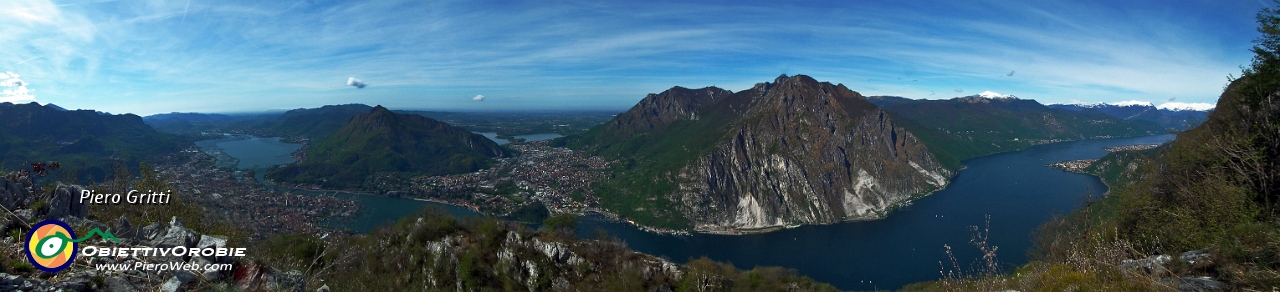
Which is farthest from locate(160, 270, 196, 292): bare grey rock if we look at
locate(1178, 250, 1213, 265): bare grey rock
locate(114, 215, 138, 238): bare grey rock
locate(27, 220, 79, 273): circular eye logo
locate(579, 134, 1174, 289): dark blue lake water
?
locate(579, 134, 1174, 289): dark blue lake water

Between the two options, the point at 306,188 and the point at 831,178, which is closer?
the point at 306,188

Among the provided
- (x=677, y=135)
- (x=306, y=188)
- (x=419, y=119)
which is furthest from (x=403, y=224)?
(x=419, y=119)

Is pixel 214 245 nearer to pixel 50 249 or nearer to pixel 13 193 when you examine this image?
pixel 50 249

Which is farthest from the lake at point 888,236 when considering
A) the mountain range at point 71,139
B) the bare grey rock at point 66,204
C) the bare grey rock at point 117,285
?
the bare grey rock at point 117,285

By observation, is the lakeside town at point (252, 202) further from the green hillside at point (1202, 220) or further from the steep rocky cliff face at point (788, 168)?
the green hillside at point (1202, 220)

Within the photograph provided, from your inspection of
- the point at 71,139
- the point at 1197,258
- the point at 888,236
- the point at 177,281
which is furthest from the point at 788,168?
the point at 71,139

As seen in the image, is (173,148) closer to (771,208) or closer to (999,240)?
(771,208)
